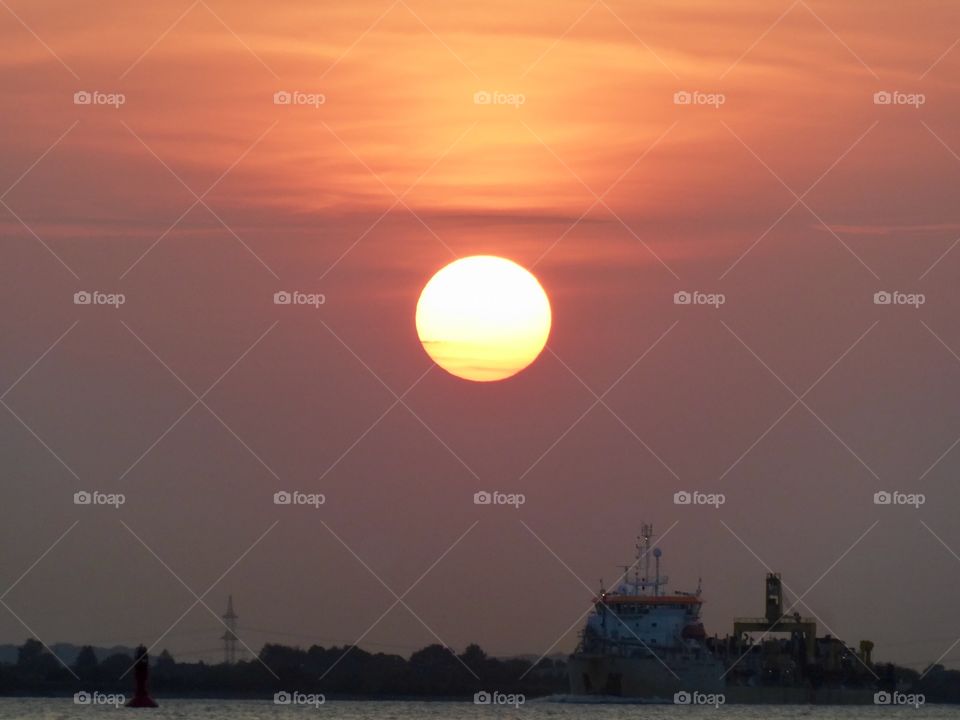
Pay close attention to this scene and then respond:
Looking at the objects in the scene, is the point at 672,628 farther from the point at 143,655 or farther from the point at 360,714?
the point at 143,655

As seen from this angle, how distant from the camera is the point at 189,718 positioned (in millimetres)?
81750

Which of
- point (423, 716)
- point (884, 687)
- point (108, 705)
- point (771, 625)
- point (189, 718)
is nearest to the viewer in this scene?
point (189, 718)

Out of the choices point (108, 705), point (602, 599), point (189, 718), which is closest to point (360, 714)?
point (189, 718)

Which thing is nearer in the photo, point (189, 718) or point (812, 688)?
point (189, 718)

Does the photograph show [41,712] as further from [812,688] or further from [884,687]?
[884,687]

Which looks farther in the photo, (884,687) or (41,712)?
(884,687)

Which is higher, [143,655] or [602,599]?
[602,599]

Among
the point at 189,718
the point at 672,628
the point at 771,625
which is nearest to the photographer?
the point at 189,718

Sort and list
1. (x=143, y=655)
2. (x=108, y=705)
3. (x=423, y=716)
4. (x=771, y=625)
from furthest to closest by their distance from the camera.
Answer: (x=771, y=625)
(x=108, y=705)
(x=423, y=716)
(x=143, y=655)

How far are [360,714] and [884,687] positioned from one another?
239ft

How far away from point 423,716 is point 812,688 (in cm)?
5989

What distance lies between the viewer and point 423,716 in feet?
295

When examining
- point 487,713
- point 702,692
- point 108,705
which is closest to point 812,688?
point 702,692

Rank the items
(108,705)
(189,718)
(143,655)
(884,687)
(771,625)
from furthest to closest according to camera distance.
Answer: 1. (884,687)
2. (771,625)
3. (108,705)
4. (189,718)
5. (143,655)
